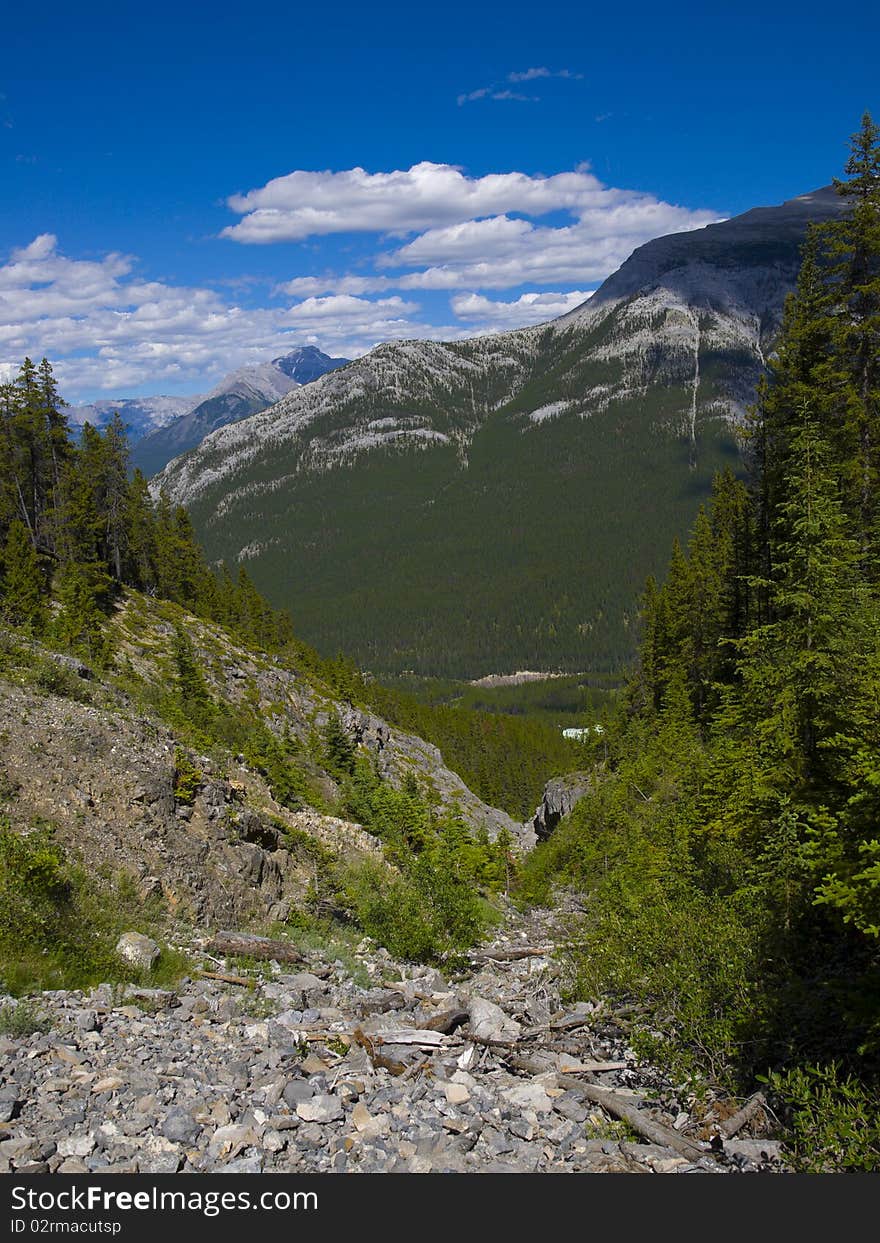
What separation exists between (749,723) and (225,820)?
13.4 metres

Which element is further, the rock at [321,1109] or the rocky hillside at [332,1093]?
the rock at [321,1109]

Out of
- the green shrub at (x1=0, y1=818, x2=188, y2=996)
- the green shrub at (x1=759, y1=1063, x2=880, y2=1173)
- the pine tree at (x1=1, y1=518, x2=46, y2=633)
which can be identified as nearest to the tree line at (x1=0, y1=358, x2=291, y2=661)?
the pine tree at (x1=1, y1=518, x2=46, y2=633)

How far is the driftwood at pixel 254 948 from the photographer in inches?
524

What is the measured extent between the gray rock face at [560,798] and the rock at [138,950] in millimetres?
37917

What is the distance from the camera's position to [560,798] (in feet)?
167

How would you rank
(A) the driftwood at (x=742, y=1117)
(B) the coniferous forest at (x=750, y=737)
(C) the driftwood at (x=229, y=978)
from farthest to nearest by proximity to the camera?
(C) the driftwood at (x=229, y=978)
(B) the coniferous forest at (x=750, y=737)
(A) the driftwood at (x=742, y=1117)

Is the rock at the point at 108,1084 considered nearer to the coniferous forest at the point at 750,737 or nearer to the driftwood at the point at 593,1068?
the driftwood at the point at 593,1068

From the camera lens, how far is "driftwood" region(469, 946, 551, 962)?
17.5 m

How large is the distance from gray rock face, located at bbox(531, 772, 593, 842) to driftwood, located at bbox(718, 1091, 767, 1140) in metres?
39.5

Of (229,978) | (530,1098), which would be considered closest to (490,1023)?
(530,1098)

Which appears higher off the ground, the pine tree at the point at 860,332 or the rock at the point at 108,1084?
→ the pine tree at the point at 860,332

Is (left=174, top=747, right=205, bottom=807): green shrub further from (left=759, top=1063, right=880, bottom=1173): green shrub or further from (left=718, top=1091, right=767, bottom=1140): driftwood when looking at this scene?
(left=759, top=1063, right=880, bottom=1173): green shrub

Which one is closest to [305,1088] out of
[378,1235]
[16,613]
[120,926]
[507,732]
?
[378,1235]

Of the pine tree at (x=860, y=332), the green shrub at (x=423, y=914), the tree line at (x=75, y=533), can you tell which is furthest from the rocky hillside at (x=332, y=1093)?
the tree line at (x=75, y=533)
